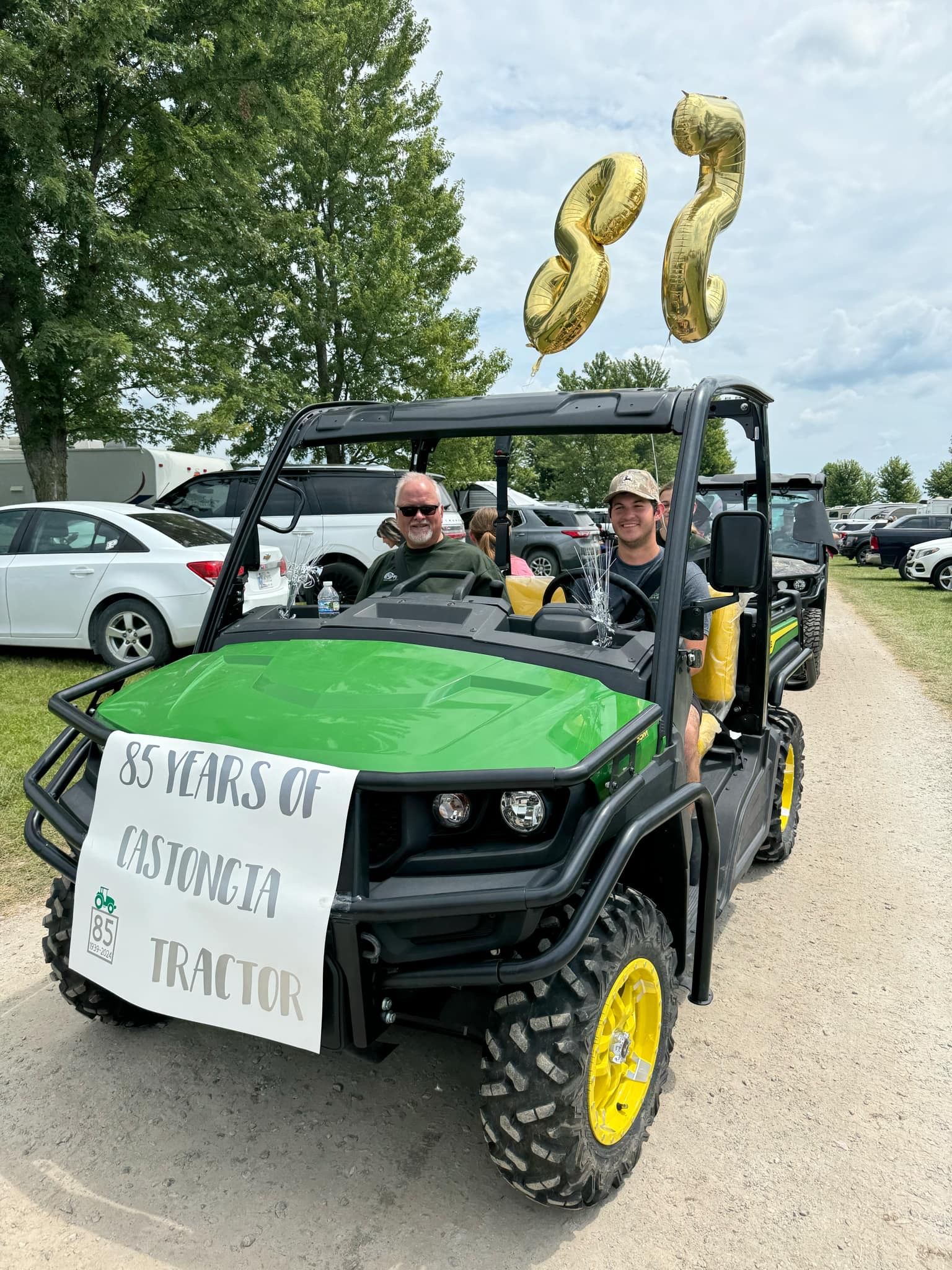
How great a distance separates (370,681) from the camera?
2.55 meters

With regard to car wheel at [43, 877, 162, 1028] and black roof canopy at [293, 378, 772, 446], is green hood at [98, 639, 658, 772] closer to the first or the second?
car wheel at [43, 877, 162, 1028]

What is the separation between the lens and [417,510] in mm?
3930

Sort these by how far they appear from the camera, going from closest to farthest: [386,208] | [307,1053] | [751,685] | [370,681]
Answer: [370,681] < [307,1053] < [751,685] < [386,208]

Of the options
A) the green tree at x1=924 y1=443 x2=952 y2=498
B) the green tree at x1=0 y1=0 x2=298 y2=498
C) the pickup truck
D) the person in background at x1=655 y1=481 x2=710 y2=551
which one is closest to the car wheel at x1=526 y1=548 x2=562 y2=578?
the green tree at x1=0 y1=0 x2=298 y2=498

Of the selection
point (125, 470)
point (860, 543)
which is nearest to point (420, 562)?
point (125, 470)

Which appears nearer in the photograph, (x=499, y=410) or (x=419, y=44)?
(x=499, y=410)

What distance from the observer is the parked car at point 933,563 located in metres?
21.0

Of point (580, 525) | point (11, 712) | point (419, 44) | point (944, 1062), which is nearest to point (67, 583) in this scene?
point (11, 712)

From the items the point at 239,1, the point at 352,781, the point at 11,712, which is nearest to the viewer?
the point at 352,781

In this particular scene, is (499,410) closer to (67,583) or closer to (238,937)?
(238,937)

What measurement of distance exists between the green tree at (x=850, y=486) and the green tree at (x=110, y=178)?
82301 millimetres

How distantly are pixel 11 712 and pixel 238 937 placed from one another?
5.39 meters

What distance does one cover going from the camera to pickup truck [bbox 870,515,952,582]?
2555 cm

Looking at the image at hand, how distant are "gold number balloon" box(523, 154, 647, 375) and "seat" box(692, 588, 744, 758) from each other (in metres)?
1.39
